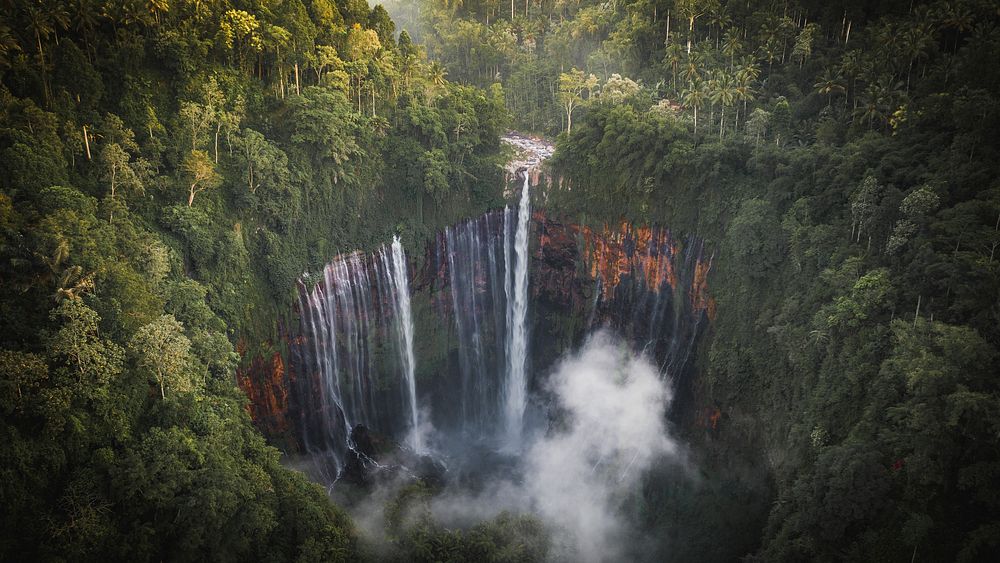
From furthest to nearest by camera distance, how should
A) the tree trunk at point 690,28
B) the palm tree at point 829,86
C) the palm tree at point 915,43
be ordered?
the tree trunk at point 690,28, the palm tree at point 829,86, the palm tree at point 915,43

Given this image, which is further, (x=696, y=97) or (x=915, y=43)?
(x=696, y=97)

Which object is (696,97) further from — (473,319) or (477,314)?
(473,319)

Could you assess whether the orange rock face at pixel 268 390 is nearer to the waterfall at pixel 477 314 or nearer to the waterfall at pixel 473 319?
the waterfall at pixel 473 319

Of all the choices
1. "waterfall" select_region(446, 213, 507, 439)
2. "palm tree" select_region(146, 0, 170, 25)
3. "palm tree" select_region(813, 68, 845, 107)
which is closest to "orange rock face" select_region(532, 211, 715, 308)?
"waterfall" select_region(446, 213, 507, 439)

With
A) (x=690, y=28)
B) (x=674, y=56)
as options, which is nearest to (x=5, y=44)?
(x=674, y=56)

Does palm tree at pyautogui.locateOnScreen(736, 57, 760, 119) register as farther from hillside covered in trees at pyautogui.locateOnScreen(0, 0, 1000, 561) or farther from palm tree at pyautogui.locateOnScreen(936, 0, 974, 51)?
palm tree at pyautogui.locateOnScreen(936, 0, 974, 51)

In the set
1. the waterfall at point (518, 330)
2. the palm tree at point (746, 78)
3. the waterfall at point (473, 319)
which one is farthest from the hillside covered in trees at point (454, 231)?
the waterfall at point (518, 330)
